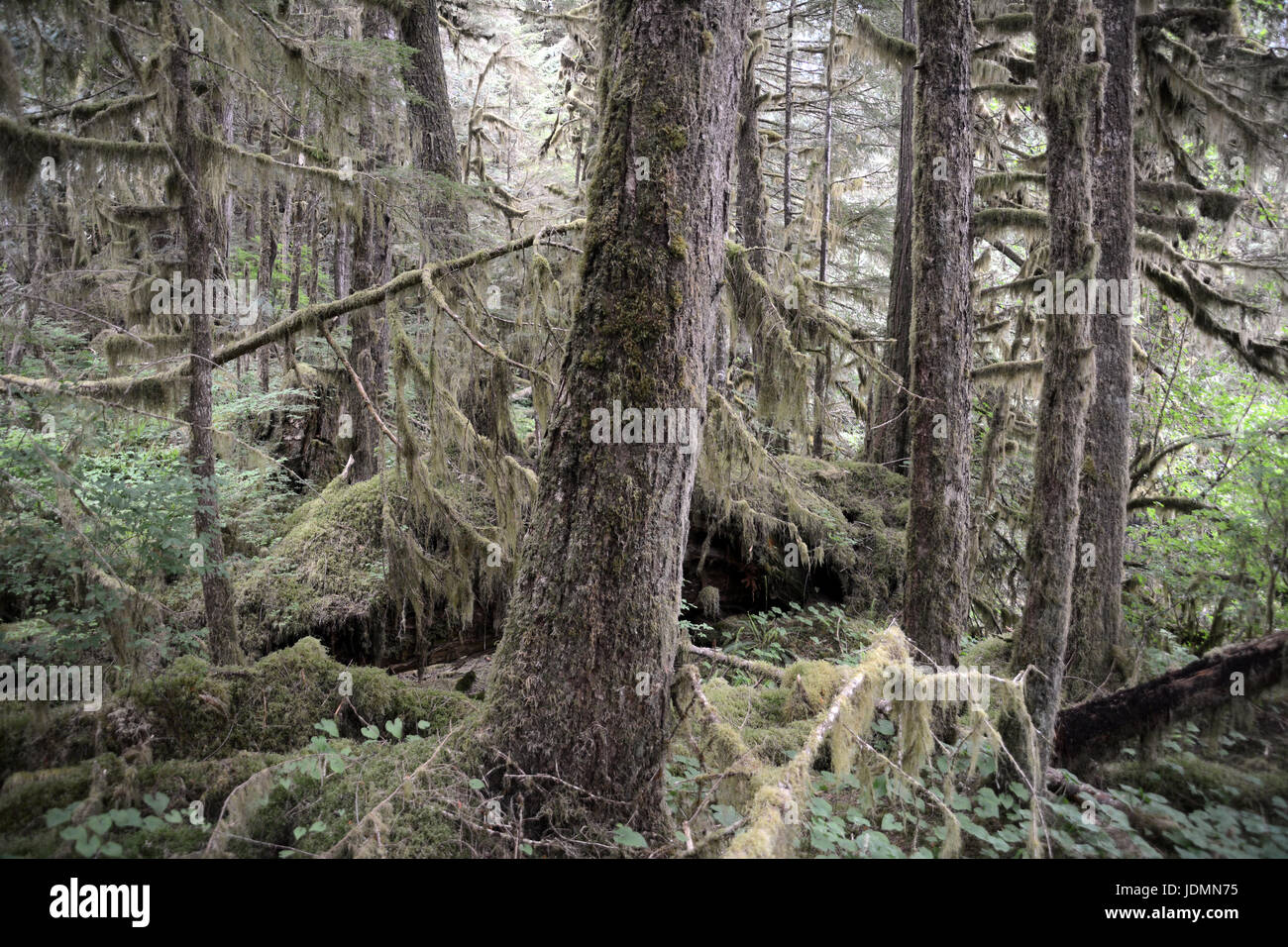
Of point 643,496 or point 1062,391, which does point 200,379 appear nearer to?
point 643,496

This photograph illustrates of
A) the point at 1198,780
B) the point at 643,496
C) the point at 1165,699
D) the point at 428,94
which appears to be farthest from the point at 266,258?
the point at 1198,780

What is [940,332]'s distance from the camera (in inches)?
210

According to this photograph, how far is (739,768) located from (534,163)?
16130 millimetres

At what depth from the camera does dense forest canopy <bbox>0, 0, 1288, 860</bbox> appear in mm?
3279

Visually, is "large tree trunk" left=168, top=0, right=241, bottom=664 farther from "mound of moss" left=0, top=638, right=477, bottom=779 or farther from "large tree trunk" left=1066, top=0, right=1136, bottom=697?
"large tree trunk" left=1066, top=0, right=1136, bottom=697

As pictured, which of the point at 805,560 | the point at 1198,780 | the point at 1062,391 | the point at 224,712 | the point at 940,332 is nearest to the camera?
the point at 1198,780

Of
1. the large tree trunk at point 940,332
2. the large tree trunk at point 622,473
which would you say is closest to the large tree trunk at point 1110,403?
the large tree trunk at point 940,332

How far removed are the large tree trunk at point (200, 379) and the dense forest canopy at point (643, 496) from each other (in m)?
0.03

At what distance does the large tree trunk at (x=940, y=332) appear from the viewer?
519cm

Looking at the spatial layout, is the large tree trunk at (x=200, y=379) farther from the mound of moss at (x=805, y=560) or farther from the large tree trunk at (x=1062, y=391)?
the large tree trunk at (x=1062, y=391)

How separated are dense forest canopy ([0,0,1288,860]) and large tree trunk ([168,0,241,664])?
0.03m

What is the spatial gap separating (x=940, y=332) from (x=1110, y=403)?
276 cm

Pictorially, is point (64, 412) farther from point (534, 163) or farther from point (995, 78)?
point (534, 163)

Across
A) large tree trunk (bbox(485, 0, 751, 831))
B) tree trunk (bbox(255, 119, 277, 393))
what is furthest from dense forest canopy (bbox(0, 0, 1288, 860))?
tree trunk (bbox(255, 119, 277, 393))
